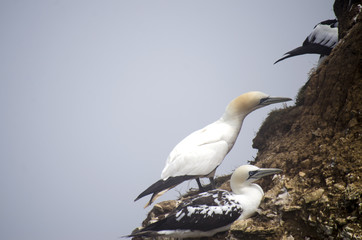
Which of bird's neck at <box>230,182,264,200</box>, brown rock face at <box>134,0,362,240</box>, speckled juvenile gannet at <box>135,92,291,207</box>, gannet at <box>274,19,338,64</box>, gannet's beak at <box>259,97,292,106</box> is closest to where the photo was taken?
brown rock face at <box>134,0,362,240</box>

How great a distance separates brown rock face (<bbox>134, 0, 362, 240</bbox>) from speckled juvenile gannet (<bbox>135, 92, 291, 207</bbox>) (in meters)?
0.92

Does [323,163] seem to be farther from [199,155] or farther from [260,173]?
[199,155]

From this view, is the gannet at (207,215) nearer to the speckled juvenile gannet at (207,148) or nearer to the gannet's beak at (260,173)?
the gannet's beak at (260,173)

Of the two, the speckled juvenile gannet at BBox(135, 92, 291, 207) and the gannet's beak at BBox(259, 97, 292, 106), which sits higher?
the gannet's beak at BBox(259, 97, 292, 106)

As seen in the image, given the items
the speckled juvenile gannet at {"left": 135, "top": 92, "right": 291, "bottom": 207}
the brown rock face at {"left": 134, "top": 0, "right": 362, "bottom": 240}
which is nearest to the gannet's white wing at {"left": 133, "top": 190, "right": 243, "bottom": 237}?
the brown rock face at {"left": 134, "top": 0, "right": 362, "bottom": 240}

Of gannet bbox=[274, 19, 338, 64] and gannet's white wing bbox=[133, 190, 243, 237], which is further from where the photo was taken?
gannet bbox=[274, 19, 338, 64]

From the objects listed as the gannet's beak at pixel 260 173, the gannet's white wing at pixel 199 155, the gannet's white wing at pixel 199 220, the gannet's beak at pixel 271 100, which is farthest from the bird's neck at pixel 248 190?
the gannet's beak at pixel 271 100

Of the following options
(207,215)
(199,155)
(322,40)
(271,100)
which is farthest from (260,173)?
(322,40)

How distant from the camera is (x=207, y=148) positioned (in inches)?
227

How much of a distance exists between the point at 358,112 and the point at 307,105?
5.06 ft

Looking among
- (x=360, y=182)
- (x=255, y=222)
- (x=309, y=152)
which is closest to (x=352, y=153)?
(x=360, y=182)

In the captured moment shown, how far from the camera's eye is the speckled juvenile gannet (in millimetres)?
5512

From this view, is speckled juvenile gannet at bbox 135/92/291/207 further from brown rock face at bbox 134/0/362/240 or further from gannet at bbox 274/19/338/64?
gannet at bbox 274/19/338/64

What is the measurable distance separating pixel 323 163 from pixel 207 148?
7.71ft
